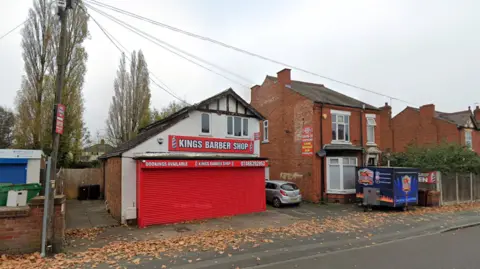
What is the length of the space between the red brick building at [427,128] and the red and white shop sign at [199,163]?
18.3 m

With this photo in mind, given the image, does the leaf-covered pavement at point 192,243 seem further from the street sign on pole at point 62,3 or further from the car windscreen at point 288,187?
the street sign on pole at point 62,3

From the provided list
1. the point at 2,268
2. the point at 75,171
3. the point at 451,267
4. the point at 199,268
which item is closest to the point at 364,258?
the point at 451,267

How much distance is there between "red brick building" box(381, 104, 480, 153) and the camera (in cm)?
2881

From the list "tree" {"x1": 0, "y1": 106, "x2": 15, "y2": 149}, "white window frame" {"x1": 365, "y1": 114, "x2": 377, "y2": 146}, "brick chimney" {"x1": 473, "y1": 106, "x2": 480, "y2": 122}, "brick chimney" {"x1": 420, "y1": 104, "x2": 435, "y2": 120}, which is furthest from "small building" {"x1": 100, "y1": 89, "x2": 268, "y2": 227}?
"tree" {"x1": 0, "y1": 106, "x2": 15, "y2": 149}

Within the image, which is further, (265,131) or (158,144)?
(265,131)

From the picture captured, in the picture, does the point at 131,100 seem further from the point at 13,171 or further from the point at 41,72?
the point at 13,171

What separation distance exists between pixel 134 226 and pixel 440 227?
1207 centimetres

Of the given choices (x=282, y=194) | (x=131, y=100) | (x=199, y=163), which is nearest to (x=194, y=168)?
(x=199, y=163)

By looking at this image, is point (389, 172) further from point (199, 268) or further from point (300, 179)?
point (199, 268)

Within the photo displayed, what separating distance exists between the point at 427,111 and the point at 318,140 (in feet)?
62.6

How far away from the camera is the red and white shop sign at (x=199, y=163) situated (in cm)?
1177

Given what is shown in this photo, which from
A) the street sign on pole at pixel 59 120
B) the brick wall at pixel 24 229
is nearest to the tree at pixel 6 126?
the brick wall at pixel 24 229

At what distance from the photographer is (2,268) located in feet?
20.1

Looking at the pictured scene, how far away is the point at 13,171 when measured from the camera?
1456 centimetres
